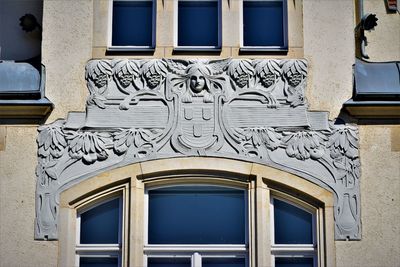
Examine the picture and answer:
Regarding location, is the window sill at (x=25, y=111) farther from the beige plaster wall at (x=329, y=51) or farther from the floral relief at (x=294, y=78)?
the beige plaster wall at (x=329, y=51)

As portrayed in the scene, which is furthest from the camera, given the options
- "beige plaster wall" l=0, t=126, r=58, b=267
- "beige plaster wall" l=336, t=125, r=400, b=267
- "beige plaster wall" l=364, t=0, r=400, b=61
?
"beige plaster wall" l=364, t=0, r=400, b=61

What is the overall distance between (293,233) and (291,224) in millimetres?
113

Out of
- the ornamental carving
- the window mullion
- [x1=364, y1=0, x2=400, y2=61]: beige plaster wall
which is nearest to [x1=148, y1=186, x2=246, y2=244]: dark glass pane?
the window mullion

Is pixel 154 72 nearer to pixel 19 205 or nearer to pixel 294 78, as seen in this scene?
pixel 294 78

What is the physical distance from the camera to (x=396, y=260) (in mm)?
14258

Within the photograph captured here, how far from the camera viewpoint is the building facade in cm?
1448

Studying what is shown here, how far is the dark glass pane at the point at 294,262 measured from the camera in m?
14.5

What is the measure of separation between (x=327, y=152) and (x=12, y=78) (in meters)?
3.94

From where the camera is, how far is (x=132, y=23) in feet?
50.5

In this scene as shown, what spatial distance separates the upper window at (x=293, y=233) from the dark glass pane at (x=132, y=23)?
2.63m

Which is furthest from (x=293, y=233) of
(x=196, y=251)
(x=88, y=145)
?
(x=88, y=145)

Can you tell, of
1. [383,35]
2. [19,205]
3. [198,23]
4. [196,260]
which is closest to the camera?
[196,260]

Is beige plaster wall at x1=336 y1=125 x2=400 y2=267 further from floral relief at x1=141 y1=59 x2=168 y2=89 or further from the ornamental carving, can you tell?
floral relief at x1=141 y1=59 x2=168 y2=89

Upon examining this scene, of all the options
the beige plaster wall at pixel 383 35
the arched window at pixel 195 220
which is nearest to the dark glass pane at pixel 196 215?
the arched window at pixel 195 220
